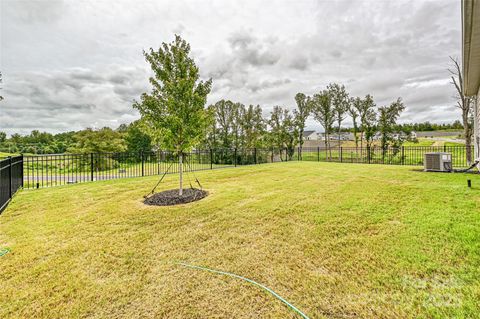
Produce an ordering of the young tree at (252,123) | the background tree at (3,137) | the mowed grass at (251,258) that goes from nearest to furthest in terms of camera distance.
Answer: the mowed grass at (251,258), the young tree at (252,123), the background tree at (3,137)

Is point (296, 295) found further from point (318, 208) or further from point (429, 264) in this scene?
point (318, 208)

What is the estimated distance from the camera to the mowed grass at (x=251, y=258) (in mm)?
1918

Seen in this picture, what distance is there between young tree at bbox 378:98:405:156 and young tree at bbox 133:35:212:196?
1782 cm

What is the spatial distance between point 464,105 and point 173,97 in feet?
58.3

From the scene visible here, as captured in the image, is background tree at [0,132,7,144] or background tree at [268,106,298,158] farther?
background tree at [0,132,7,144]

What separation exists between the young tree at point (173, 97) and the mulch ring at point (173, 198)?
0.29 metres

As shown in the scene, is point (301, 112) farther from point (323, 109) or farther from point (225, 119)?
point (225, 119)

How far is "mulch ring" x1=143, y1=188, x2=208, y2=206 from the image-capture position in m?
5.48

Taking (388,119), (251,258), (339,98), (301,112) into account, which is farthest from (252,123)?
(251,258)

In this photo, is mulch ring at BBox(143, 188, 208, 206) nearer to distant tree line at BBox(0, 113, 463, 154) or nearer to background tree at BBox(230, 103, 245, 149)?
distant tree line at BBox(0, 113, 463, 154)

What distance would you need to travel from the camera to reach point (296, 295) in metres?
2.03

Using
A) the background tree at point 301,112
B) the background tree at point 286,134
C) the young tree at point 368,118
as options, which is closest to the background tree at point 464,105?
the young tree at point 368,118

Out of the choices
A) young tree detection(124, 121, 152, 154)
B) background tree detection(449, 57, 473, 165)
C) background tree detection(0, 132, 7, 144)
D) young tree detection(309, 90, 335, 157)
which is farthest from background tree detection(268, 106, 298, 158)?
background tree detection(0, 132, 7, 144)

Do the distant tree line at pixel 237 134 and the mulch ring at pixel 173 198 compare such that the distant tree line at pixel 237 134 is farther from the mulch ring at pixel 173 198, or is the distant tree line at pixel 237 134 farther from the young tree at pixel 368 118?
the mulch ring at pixel 173 198
